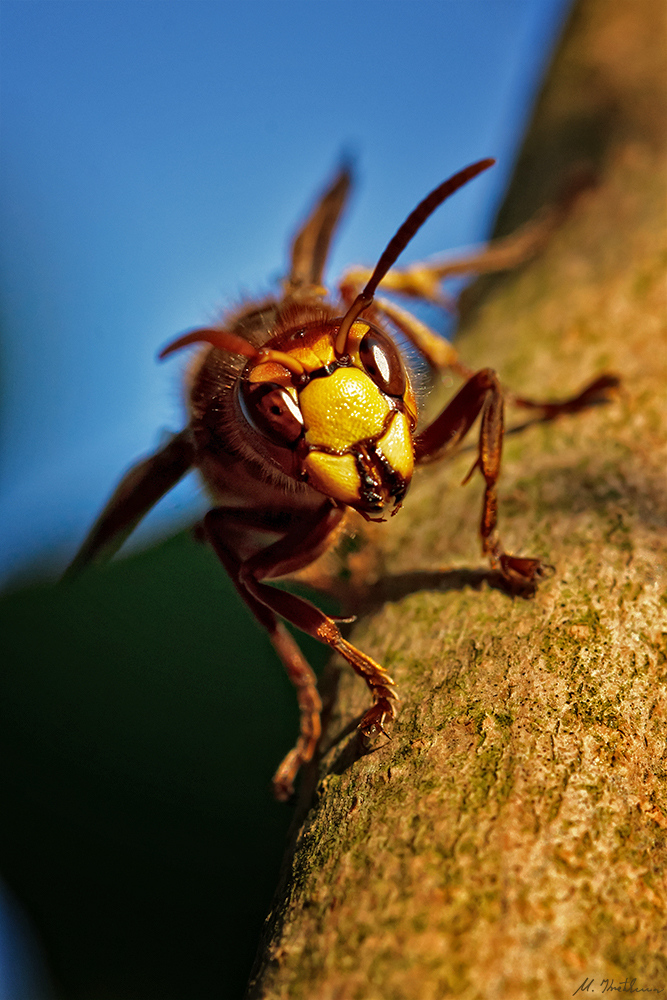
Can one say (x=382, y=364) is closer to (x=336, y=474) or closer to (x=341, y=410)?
(x=341, y=410)

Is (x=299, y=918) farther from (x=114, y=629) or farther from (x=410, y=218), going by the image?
(x=114, y=629)

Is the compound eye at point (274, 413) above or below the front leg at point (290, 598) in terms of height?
above

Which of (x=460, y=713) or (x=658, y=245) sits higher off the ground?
(x=460, y=713)

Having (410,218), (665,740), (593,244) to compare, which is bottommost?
(593,244)

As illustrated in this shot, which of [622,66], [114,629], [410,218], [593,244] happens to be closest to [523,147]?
[622,66]
